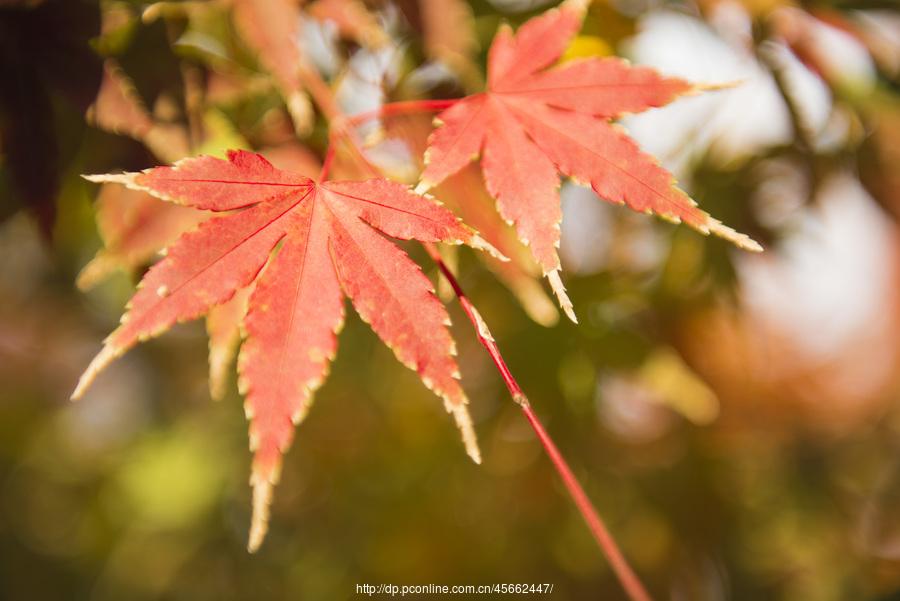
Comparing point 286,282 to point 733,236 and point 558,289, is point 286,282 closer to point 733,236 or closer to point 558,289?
point 558,289

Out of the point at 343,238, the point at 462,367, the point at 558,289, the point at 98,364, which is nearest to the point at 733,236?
the point at 558,289

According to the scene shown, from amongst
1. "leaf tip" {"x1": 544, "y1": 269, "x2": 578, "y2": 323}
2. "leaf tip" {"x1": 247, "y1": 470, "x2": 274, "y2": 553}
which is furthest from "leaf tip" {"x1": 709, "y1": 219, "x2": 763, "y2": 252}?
"leaf tip" {"x1": 247, "y1": 470, "x2": 274, "y2": 553}

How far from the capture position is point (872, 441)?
1.83 metres

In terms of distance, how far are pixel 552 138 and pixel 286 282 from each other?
23cm

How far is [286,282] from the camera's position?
0.39 m

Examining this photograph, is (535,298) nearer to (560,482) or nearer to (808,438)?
(560,482)

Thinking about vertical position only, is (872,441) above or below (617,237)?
below

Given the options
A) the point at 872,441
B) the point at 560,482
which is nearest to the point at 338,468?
Result: the point at 560,482

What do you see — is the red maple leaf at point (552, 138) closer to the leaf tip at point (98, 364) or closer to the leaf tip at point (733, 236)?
the leaf tip at point (733, 236)

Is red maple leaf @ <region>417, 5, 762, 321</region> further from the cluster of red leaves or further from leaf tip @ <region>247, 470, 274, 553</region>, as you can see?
leaf tip @ <region>247, 470, 274, 553</region>

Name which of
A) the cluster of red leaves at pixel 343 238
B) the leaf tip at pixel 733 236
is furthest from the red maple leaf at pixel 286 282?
the leaf tip at pixel 733 236

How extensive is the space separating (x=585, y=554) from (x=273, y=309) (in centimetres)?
123

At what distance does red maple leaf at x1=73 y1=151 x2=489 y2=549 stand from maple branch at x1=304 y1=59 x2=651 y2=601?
1.1 inches

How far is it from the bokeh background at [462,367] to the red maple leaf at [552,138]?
Result: 0.40 feet
